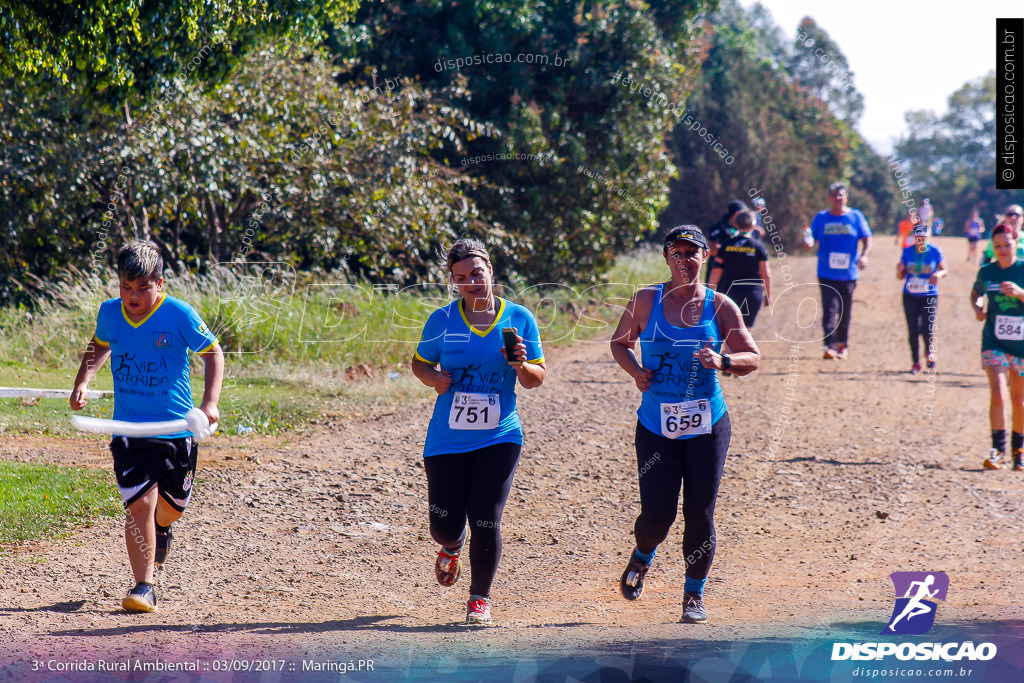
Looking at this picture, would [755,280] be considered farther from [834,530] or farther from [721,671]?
[721,671]

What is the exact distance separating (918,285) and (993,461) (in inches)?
180

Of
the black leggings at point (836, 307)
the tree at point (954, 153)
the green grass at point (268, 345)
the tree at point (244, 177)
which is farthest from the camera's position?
the tree at point (954, 153)

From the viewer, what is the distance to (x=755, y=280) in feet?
40.3

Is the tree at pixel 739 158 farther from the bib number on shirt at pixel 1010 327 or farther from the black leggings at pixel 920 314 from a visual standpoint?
the bib number on shirt at pixel 1010 327

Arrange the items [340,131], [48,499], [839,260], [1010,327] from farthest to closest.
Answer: [340,131], [839,260], [1010,327], [48,499]

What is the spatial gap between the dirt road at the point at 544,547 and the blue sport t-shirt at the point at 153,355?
1.09 m

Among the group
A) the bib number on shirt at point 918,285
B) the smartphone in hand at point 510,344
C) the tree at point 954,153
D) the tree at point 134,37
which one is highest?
the tree at point 954,153

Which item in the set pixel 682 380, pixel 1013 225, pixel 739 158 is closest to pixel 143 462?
pixel 682 380

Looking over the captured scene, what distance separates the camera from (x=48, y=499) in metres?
7.29

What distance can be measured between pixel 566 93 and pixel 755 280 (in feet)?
30.3

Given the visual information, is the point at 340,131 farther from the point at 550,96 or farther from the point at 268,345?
the point at 550,96

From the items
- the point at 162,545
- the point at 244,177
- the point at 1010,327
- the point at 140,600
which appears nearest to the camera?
the point at 140,600

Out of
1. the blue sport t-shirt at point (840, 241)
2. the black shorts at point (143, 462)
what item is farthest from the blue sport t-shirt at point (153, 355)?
the blue sport t-shirt at point (840, 241)

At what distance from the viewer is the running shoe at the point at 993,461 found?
29.5ft
